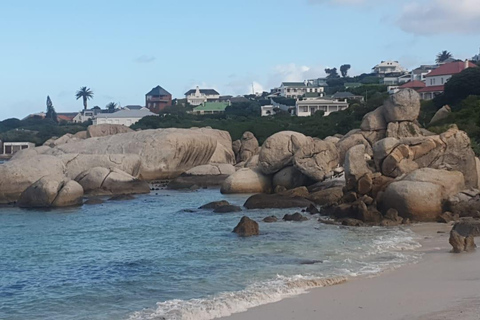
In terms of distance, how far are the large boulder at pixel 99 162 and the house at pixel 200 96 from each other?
335ft

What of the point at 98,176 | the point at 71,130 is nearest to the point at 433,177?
the point at 98,176

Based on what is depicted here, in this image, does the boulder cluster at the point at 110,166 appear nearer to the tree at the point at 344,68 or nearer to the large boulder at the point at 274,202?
the large boulder at the point at 274,202

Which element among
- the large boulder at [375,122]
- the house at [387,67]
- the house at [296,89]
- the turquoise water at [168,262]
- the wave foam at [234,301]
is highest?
the house at [387,67]

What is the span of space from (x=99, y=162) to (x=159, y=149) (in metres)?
5.01

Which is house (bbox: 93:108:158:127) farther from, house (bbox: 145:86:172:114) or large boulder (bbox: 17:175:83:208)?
large boulder (bbox: 17:175:83:208)

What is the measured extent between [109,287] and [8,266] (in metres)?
4.11

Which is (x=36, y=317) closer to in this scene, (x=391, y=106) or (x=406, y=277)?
(x=406, y=277)

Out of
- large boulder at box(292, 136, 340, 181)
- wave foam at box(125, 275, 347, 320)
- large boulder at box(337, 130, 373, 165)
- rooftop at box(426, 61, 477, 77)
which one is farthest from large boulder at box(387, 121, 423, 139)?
rooftop at box(426, 61, 477, 77)

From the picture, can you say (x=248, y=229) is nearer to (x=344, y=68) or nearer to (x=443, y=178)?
(x=443, y=178)

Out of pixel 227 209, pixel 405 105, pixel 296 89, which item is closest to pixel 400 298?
pixel 227 209

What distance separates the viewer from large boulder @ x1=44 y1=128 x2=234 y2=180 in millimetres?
38156

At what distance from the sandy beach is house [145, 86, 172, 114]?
114047 mm

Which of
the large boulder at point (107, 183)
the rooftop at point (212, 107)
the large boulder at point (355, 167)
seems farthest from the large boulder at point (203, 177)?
the rooftop at point (212, 107)

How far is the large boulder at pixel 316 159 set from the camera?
91.5ft
